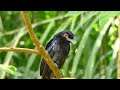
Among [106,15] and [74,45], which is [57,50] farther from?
[74,45]

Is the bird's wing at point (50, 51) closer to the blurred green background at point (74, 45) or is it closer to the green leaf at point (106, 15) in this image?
the blurred green background at point (74, 45)

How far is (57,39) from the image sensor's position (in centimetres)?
138

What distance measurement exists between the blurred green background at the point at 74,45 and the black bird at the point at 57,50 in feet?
2.08

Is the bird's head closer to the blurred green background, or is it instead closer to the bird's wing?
the bird's wing

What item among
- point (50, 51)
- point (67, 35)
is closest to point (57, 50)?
point (50, 51)

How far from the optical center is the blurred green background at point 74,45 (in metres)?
2.28

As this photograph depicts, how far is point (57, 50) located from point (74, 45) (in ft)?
3.85

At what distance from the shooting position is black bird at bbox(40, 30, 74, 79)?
1313mm

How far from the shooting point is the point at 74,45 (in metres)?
2.64

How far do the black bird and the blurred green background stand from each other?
2.08 feet

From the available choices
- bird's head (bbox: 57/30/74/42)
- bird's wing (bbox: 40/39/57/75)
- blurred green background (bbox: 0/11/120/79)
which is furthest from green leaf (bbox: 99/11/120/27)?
blurred green background (bbox: 0/11/120/79)
